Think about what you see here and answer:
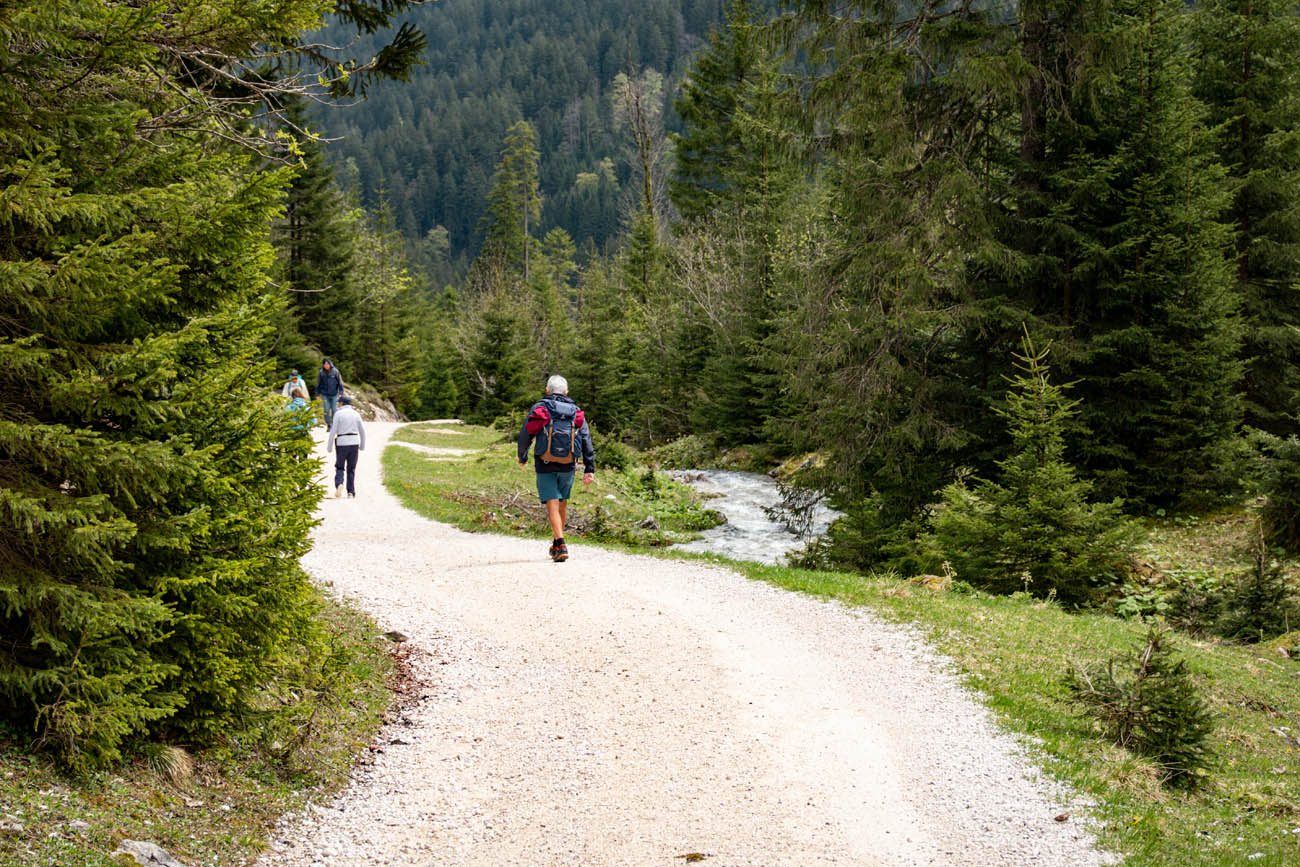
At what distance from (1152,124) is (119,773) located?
18.0 m

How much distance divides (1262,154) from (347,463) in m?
22.9

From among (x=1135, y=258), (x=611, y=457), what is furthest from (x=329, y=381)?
(x=1135, y=258)

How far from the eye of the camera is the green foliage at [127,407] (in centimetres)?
400

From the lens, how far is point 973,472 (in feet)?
50.4

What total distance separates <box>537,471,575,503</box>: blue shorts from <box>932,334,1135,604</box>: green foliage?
544cm

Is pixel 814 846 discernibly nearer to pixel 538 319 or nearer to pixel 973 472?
pixel 973 472

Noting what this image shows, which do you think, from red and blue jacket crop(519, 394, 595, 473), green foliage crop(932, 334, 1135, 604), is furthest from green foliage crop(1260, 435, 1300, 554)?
red and blue jacket crop(519, 394, 595, 473)

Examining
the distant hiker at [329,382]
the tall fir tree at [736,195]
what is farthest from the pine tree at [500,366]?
the distant hiker at [329,382]

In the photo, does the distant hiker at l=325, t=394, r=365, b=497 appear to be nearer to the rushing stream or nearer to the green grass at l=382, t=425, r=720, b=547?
the green grass at l=382, t=425, r=720, b=547

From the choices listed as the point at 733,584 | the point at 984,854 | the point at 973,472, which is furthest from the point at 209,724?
the point at 973,472

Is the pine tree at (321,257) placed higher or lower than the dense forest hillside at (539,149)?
lower

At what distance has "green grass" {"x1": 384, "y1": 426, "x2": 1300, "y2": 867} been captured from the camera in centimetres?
525

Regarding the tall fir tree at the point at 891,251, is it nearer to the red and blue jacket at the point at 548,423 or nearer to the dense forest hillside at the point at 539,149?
the red and blue jacket at the point at 548,423

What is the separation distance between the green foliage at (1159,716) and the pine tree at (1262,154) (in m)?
16.8
